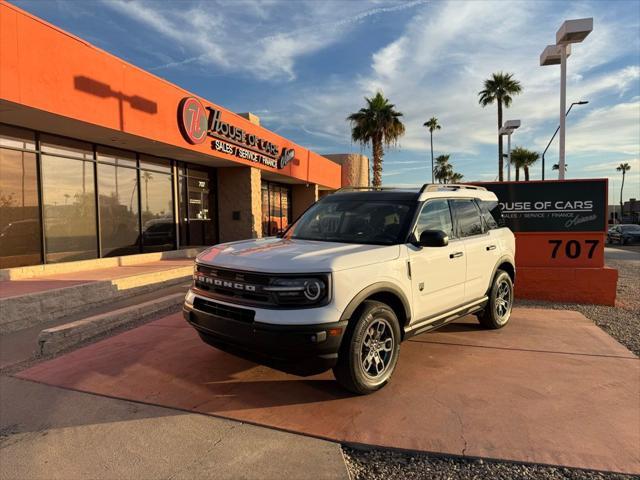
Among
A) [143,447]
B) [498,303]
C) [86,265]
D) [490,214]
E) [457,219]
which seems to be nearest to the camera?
[143,447]

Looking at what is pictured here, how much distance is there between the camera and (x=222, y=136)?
14.4 m

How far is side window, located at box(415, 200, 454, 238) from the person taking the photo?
4418mm

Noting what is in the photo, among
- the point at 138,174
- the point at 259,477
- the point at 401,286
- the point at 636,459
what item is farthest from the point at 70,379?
the point at 138,174

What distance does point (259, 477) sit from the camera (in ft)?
8.66

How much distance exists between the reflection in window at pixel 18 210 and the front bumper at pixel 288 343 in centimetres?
819

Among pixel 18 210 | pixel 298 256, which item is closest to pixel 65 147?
pixel 18 210

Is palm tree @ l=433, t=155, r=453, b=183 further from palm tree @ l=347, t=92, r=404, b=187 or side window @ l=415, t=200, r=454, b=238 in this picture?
side window @ l=415, t=200, r=454, b=238

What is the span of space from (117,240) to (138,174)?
217cm

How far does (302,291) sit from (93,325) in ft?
13.2

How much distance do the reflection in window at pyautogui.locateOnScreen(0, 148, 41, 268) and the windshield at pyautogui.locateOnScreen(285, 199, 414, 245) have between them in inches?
299

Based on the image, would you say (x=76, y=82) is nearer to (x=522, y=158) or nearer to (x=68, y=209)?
(x=68, y=209)

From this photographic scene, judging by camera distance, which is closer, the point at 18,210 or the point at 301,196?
the point at 18,210

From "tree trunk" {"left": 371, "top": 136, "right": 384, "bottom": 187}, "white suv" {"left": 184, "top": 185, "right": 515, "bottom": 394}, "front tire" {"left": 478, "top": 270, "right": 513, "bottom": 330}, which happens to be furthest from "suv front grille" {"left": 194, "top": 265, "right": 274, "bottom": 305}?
"tree trunk" {"left": 371, "top": 136, "right": 384, "bottom": 187}

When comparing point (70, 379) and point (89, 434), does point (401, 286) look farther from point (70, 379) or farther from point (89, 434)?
point (70, 379)
